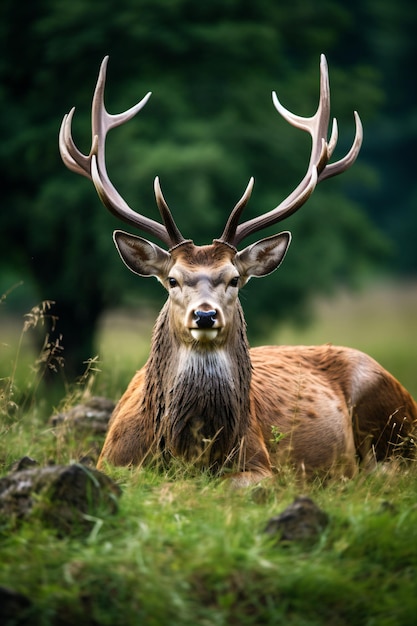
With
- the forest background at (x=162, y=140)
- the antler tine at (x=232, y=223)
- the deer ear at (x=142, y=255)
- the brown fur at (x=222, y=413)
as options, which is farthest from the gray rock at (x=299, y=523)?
the forest background at (x=162, y=140)

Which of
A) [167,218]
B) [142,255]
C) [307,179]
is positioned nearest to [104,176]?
[142,255]

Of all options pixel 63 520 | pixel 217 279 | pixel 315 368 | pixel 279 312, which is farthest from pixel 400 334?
pixel 63 520

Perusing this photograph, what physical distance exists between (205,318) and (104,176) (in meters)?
1.56

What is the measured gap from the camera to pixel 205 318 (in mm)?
5605

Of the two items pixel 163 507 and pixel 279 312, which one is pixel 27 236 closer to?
pixel 279 312

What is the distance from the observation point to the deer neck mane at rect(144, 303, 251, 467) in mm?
5887

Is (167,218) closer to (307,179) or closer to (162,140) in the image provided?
(307,179)

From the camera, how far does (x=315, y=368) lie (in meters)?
7.55

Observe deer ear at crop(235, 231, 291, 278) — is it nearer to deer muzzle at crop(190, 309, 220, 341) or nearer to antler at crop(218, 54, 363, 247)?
antler at crop(218, 54, 363, 247)

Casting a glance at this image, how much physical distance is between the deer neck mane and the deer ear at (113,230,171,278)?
524 millimetres

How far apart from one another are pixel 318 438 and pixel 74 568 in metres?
3.11

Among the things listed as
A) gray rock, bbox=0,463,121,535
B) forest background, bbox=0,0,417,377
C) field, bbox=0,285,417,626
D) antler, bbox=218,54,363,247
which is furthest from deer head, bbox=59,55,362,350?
forest background, bbox=0,0,417,377

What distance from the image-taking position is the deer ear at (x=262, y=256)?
251 inches

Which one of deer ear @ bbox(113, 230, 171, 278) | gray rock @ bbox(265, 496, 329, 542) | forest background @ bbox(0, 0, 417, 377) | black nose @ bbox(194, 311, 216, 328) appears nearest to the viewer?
gray rock @ bbox(265, 496, 329, 542)
